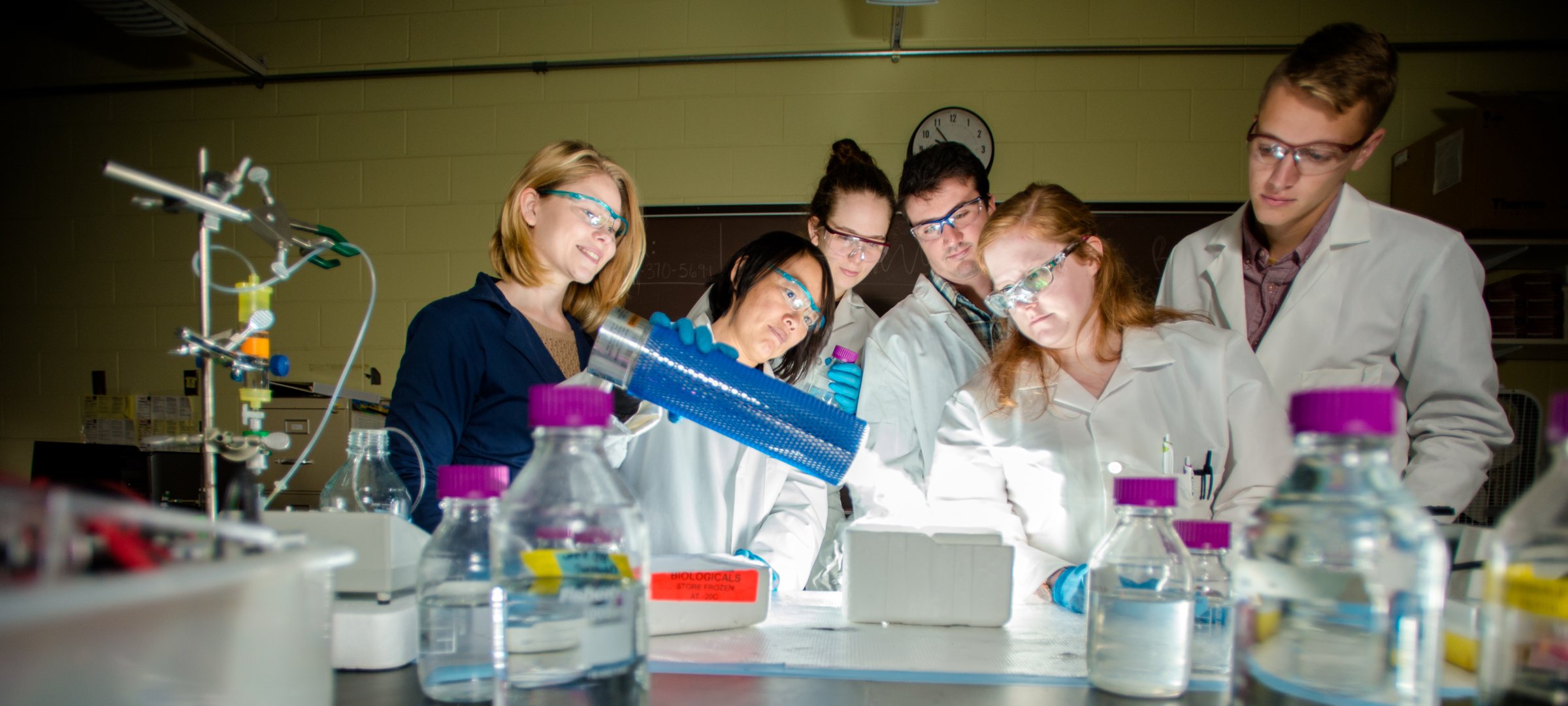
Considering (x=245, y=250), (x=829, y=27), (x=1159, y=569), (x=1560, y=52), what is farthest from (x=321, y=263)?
(x=1560, y=52)

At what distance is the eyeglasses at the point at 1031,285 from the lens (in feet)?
5.15

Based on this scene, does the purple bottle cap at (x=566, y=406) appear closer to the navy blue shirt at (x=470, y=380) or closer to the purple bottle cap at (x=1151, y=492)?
the purple bottle cap at (x=1151, y=492)

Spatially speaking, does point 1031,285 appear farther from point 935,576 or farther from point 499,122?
point 499,122

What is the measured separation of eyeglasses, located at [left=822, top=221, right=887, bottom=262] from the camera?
2.27 meters

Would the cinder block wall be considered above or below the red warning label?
above

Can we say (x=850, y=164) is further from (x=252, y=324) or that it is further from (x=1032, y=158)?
(x=252, y=324)

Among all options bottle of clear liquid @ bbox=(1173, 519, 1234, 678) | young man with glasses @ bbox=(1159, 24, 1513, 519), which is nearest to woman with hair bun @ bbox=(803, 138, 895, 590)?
young man with glasses @ bbox=(1159, 24, 1513, 519)

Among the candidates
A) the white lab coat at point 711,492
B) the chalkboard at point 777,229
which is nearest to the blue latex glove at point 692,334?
the white lab coat at point 711,492

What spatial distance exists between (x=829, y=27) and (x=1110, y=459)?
8.43 ft

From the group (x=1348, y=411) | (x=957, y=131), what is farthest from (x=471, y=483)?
(x=957, y=131)

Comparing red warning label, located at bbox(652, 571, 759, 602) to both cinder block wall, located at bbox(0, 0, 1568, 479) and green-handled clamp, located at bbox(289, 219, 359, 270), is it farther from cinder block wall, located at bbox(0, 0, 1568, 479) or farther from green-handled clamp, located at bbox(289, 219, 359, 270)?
cinder block wall, located at bbox(0, 0, 1568, 479)

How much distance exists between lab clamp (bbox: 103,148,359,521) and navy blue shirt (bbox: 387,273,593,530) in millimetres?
634

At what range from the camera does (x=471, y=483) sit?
801 mm

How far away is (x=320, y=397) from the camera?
3.18 m
